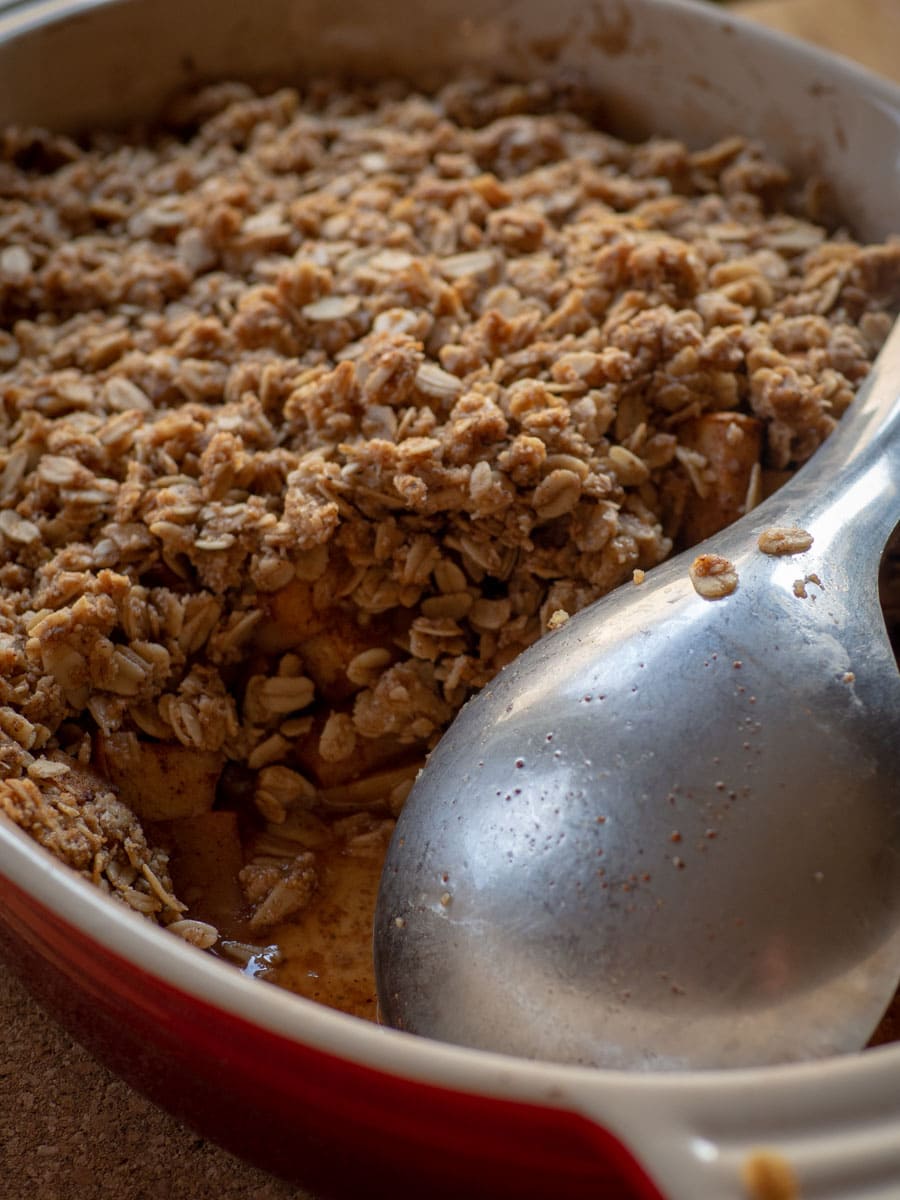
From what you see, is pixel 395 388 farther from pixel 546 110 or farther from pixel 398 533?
pixel 546 110

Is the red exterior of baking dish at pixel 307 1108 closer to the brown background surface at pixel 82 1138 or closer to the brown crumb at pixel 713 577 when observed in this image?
the brown background surface at pixel 82 1138

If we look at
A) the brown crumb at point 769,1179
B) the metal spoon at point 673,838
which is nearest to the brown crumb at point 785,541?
the metal spoon at point 673,838

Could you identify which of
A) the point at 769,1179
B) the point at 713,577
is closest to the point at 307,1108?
the point at 769,1179

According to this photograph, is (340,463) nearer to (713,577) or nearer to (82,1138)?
(713,577)

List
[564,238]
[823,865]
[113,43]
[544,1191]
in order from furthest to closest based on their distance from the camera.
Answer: [113,43], [564,238], [823,865], [544,1191]

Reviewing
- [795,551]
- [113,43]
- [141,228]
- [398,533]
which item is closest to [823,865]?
[795,551]

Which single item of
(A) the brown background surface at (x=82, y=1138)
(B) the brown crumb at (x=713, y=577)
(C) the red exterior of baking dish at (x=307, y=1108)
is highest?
(B) the brown crumb at (x=713, y=577)
